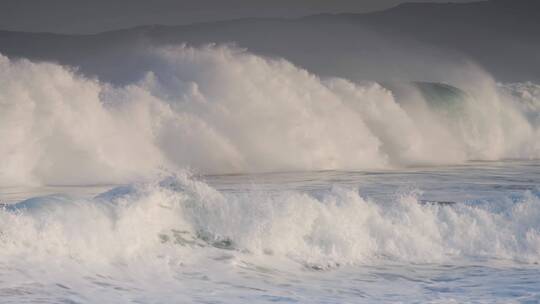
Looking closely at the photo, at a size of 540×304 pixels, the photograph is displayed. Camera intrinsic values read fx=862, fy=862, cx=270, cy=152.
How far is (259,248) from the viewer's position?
Answer: 33.9ft

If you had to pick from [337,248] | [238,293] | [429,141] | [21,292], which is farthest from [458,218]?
[429,141]

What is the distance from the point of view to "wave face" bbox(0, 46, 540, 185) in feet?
60.5

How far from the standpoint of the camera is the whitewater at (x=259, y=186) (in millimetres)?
8797

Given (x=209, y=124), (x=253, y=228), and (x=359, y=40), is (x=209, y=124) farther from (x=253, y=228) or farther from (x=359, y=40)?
(x=359, y=40)

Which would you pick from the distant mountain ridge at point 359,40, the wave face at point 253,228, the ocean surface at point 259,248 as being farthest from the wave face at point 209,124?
the wave face at point 253,228

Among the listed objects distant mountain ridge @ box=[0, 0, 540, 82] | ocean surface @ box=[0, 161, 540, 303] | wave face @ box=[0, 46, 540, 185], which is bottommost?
ocean surface @ box=[0, 161, 540, 303]

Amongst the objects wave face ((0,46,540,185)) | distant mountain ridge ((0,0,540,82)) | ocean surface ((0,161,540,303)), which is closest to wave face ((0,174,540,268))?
ocean surface ((0,161,540,303))

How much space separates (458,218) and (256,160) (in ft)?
32.1

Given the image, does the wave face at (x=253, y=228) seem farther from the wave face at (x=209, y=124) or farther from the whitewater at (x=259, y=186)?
the wave face at (x=209, y=124)

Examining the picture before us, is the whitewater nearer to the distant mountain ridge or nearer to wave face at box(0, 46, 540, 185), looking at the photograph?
wave face at box(0, 46, 540, 185)

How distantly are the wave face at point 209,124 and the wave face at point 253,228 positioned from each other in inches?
280

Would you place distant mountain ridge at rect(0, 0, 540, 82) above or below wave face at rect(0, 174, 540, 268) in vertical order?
above

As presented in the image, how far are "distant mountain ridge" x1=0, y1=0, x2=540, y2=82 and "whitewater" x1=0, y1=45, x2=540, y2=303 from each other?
2923 millimetres

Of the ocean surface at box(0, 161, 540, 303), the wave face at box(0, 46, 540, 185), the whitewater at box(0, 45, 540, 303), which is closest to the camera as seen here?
the ocean surface at box(0, 161, 540, 303)
